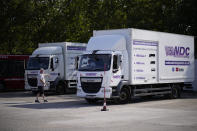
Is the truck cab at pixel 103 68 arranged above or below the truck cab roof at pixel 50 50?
below

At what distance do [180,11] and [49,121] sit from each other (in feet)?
87.7

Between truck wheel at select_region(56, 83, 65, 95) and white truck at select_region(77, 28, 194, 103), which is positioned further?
truck wheel at select_region(56, 83, 65, 95)

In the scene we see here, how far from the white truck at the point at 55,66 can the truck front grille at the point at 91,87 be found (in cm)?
779

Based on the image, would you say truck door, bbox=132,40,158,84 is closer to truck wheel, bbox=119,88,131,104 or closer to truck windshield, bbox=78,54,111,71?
truck wheel, bbox=119,88,131,104

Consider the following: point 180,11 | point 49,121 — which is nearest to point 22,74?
point 180,11

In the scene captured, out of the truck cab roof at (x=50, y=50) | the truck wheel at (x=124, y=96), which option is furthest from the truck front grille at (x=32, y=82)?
the truck wheel at (x=124, y=96)

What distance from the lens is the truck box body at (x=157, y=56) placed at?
21.8 meters

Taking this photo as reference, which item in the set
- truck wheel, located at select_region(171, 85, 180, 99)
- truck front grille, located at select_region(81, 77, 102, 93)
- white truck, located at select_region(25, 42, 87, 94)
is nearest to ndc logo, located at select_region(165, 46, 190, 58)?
truck wheel, located at select_region(171, 85, 180, 99)

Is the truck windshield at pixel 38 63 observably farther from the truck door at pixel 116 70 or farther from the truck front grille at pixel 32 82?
the truck door at pixel 116 70

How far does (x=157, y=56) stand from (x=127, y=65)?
2.69 meters

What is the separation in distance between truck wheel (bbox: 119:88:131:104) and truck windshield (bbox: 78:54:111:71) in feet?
5.72

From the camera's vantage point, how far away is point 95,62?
21094mm

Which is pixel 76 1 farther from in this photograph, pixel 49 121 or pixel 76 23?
pixel 49 121

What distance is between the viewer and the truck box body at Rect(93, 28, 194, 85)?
21844 millimetres
